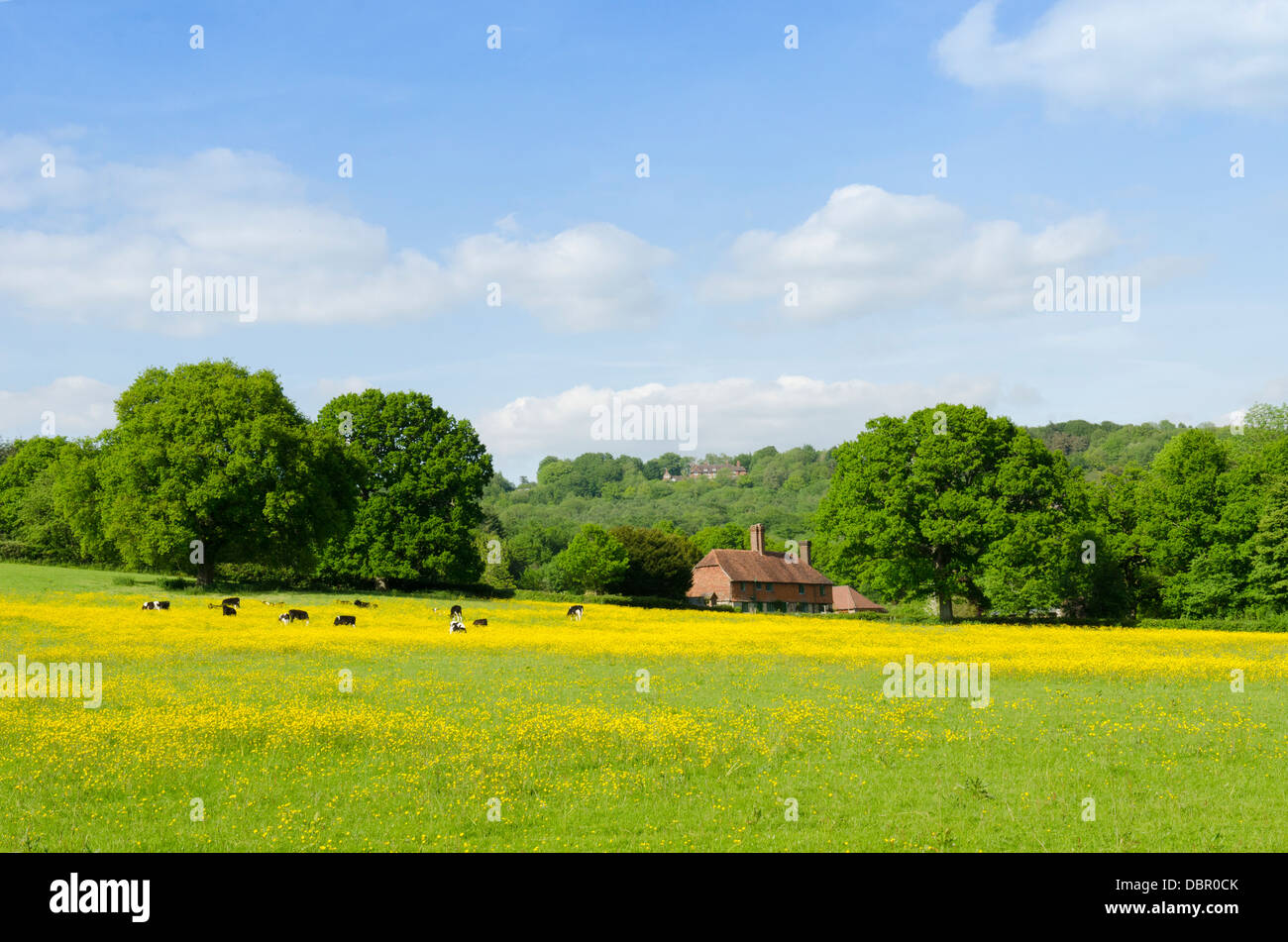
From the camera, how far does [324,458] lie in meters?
67.8

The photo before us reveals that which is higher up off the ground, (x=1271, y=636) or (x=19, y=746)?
(x=19, y=746)

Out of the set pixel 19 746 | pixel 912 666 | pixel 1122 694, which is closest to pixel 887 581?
pixel 912 666

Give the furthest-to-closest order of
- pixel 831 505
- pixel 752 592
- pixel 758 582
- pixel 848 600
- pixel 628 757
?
pixel 848 600 → pixel 758 582 → pixel 752 592 → pixel 831 505 → pixel 628 757

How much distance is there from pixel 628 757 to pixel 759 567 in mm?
99697

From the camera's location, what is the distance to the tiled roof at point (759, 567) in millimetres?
112125

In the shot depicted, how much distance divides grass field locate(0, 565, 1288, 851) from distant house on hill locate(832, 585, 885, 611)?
89.4 meters

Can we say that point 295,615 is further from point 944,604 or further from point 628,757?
point 944,604

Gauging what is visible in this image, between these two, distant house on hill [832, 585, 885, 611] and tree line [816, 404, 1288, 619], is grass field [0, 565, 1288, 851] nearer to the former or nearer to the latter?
tree line [816, 404, 1288, 619]

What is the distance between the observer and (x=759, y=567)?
380 feet

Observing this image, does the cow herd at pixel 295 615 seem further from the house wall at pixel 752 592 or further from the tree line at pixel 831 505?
the house wall at pixel 752 592

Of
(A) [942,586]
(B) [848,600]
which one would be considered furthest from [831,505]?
(B) [848,600]

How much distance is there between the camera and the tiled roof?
112 metres

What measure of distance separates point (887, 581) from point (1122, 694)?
45.0 meters

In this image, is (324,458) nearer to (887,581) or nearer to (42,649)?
(42,649)
